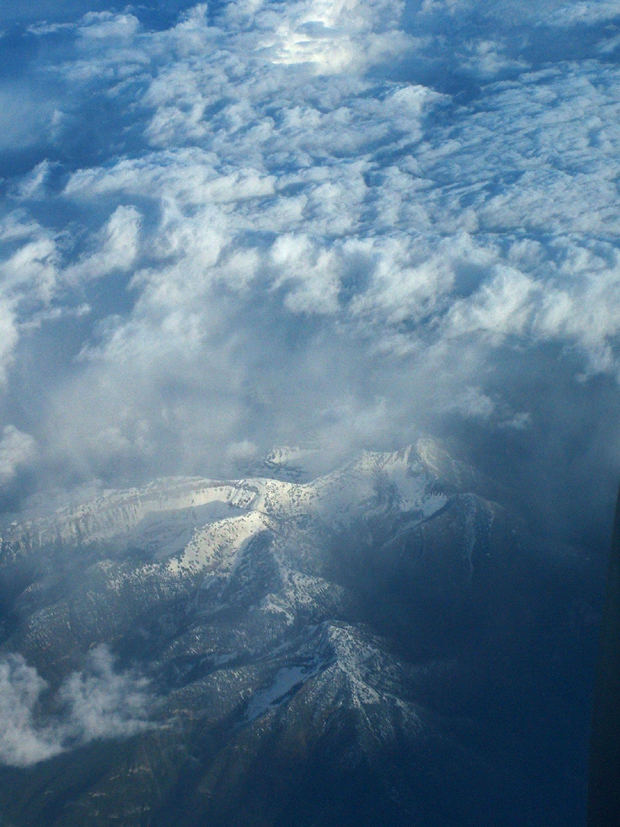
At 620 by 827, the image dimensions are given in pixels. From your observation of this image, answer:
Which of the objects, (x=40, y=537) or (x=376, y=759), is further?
(x=40, y=537)

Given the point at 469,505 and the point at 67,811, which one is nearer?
the point at 67,811

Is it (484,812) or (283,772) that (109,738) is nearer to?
(283,772)

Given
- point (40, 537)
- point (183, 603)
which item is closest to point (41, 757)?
point (183, 603)

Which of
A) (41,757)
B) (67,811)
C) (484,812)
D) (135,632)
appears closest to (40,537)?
(135,632)

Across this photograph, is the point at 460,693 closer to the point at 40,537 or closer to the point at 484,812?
the point at 484,812

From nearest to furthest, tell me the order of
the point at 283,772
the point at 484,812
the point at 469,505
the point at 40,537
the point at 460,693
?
1. the point at 484,812
2. the point at 283,772
3. the point at 460,693
4. the point at 469,505
5. the point at 40,537

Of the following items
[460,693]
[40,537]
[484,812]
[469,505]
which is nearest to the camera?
[484,812]
